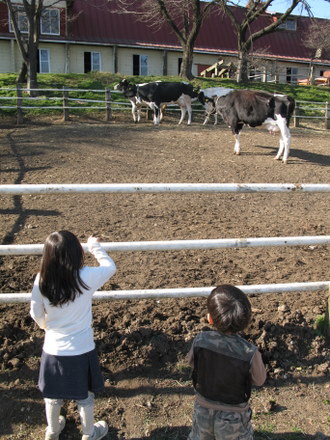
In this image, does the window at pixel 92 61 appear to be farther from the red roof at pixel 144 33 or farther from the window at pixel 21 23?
the window at pixel 21 23

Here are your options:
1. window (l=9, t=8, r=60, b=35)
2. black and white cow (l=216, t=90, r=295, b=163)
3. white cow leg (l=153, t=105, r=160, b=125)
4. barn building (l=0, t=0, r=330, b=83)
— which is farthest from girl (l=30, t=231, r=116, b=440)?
window (l=9, t=8, r=60, b=35)

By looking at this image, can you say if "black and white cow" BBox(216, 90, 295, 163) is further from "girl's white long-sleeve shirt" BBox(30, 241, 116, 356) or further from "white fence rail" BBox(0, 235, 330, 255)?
"girl's white long-sleeve shirt" BBox(30, 241, 116, 356)

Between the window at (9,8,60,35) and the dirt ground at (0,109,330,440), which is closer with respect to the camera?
the dirt ground at (0,109,330,440)

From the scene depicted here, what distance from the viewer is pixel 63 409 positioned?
2.65 metres

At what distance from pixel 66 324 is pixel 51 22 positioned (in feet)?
100

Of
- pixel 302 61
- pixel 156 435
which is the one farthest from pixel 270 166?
pixel 302 61

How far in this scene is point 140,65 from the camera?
31.6 metres

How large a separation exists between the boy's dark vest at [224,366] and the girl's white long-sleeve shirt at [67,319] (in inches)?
23.7

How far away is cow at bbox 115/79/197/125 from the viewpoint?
14.6 meters

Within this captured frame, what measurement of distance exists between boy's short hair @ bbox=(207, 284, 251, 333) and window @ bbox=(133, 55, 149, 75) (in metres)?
31.4

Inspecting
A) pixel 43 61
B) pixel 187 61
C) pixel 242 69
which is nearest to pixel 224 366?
pixel 187 61

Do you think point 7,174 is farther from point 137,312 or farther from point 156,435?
point 156,435

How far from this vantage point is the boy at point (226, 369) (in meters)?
2.05

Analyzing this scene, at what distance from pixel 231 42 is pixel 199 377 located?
34.1 meters
